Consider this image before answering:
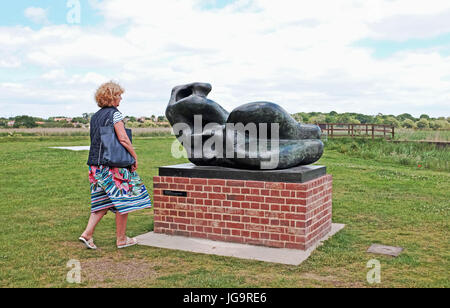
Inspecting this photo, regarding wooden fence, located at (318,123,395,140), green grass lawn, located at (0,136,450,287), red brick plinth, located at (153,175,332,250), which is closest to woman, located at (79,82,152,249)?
green grass lawn, located at (0,136,450,287)

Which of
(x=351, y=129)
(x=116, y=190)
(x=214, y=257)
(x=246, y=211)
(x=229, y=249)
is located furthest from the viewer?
(x=351, y=129)

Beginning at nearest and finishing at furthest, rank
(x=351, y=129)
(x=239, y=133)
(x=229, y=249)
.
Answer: (x=229, y=249)
(x=239, y=133)
(x=351, y=129)

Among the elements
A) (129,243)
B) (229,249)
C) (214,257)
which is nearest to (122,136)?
(129,243)

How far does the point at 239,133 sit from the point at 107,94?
1.64 m

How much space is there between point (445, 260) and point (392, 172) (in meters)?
8.46

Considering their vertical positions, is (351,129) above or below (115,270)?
above

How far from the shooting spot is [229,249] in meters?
5.21

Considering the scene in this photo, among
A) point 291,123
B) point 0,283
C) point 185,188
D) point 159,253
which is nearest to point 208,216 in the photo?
point 185,188

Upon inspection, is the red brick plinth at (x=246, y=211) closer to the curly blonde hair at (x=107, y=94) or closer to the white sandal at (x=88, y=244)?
the white sandal at (x=88, y=244)

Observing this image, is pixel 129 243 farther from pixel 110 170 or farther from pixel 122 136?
pixel 122 136

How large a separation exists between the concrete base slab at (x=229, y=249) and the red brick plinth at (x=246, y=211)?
8cm

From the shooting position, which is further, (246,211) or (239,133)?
(239,133)

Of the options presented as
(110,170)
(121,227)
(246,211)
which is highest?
(110,170)

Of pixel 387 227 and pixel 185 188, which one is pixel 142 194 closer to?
pixel 185 188
